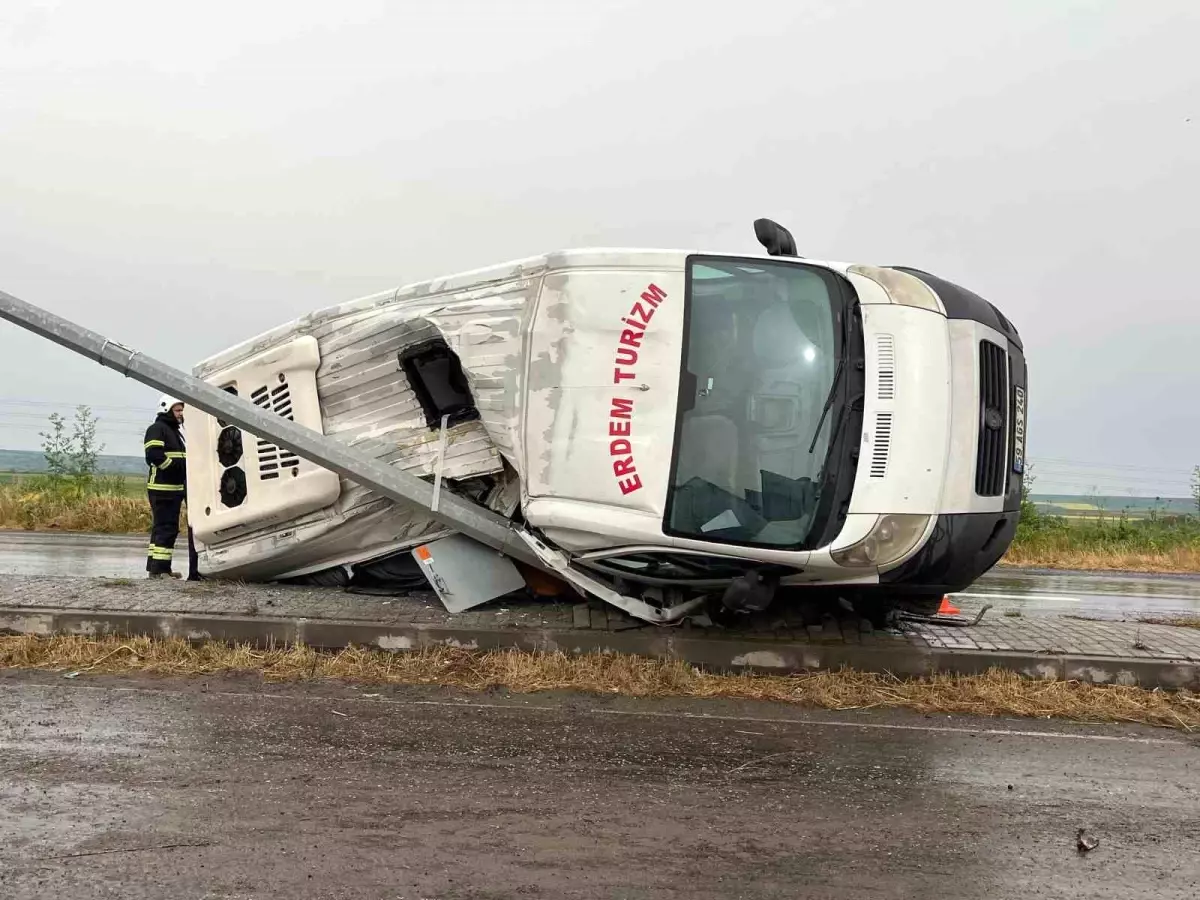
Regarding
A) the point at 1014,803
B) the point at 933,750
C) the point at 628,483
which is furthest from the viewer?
the point at 628,483

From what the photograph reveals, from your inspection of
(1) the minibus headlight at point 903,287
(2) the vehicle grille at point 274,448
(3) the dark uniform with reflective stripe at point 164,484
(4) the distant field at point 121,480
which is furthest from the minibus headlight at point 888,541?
(4) the distant field at point 121,480

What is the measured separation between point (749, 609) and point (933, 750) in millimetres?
1038

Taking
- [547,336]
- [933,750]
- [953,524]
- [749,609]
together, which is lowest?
[933,750]

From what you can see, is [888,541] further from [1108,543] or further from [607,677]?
[1108,543]

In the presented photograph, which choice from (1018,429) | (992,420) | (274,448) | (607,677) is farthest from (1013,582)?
(274,448)

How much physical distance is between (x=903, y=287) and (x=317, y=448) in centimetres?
334

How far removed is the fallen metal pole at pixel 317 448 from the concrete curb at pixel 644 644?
0.54 m

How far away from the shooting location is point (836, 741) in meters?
3.98

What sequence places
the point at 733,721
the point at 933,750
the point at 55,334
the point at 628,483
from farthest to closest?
the point at 55,334 < the point at 628,483 < the point at 733,721 < the point at 933,750

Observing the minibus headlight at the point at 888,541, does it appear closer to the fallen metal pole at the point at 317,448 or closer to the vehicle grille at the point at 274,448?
the fallen metal pole at the point at 317,448

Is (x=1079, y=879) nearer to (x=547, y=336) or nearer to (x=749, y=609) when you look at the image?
(x=749, y=609)

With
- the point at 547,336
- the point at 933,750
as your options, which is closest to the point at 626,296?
the point at 547,336

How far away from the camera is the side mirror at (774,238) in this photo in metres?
4.98

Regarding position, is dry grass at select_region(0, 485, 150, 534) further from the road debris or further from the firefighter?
the road debris
